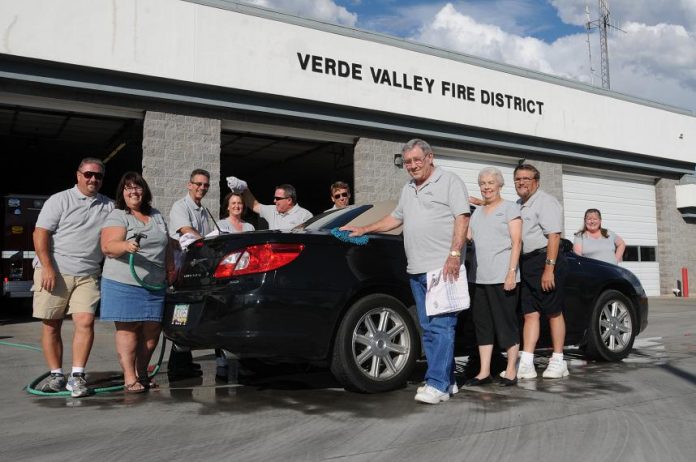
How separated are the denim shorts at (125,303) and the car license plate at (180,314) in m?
0.26

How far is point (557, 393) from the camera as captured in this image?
4727mm

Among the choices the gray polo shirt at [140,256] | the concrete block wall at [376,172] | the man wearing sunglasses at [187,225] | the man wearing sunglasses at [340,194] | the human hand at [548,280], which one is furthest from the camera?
the concrete block wall at [376,172]

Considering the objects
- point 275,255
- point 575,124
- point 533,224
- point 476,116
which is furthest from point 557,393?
point 575,124

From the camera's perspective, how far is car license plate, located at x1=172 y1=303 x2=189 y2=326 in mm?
4602

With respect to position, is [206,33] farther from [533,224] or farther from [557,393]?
[557,393]

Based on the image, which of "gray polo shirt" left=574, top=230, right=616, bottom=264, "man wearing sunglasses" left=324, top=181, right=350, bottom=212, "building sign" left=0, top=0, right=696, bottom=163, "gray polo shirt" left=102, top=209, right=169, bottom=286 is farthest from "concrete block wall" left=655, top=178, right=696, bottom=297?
"gray polo shirt" left=102, top=209, right=169, bottom=286

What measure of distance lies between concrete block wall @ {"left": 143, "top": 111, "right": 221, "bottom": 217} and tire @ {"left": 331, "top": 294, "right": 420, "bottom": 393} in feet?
21.8

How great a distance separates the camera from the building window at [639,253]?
18.4 m

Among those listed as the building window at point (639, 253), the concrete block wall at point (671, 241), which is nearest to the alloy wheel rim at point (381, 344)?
the building window at point (639, 253)

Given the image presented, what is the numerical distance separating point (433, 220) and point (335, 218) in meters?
1.26

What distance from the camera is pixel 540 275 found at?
5.38 metres

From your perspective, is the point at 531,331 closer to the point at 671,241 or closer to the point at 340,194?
the point at 340,194

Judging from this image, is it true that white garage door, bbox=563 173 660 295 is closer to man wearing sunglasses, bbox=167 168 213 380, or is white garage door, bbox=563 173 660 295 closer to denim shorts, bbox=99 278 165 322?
man wearing sunglasses, bbox=167 168 213 380

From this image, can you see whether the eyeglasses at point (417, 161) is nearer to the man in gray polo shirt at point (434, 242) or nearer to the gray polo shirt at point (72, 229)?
the man in gray polo shirt at point (434, 242)
